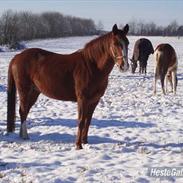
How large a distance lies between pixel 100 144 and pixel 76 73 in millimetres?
1278

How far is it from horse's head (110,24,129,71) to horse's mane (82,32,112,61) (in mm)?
213

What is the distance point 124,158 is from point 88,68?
1589 millimetres

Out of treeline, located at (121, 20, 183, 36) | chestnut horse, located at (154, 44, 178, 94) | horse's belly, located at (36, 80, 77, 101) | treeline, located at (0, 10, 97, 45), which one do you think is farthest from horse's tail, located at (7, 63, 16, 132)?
treeline, located at (121, 20, 183, 36)

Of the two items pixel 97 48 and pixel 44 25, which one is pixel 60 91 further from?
pixel 44 25

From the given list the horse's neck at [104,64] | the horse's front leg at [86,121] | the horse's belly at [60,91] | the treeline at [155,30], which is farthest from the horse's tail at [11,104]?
the treeline at [155,30]

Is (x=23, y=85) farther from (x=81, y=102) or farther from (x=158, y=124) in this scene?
(x=158, y=124)

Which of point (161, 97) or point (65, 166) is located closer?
point (65, 166)

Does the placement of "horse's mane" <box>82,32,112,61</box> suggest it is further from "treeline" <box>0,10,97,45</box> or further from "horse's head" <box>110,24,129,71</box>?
"treeline" <box>0,10,97,45</box>

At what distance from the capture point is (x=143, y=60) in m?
19.7

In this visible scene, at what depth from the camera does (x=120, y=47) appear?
6227mm

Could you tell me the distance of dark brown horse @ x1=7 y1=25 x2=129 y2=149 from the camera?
6.47 m

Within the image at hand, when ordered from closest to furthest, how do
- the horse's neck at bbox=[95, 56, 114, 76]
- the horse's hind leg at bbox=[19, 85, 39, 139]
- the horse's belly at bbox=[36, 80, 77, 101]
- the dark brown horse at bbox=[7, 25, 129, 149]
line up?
the dark brown horse at bbox=[7, 25, 129, 149], the horse's neck at bbox=[95, 56, 114, 76], the horse's belly at bbox=[36, 80, 77, 101], the horse's hind leg at bbox=[19, 85, 39, 139]

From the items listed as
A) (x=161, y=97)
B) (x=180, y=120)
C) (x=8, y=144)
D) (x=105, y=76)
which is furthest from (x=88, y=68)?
(x=161, y=97)

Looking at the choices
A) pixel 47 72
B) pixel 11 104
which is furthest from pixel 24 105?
pixel 47 72
